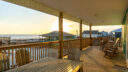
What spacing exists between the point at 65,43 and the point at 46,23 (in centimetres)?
177

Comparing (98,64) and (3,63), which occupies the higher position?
(3,63)

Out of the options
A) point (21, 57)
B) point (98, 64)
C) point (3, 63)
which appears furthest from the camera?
point (98, 64)

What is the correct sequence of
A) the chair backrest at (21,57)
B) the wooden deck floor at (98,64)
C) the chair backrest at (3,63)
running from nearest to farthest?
the chair backrest at (21,57), the chair backrest at (3,63), the wooden deck floor at (98,64)

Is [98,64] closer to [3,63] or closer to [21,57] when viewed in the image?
[21,57]

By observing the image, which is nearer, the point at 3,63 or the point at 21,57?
the point at 21,57

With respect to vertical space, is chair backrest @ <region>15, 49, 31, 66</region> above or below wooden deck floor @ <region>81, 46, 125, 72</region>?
above

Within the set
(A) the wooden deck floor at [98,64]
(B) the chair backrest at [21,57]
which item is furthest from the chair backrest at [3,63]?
(A) the wooden deck floor at [98,64]

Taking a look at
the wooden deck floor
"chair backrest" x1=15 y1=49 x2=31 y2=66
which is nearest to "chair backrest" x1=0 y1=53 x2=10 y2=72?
"chair backrest" x1=15 y1=49 x2=31 y2=66

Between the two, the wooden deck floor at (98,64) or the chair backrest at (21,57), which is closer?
the chair backrest at (21,57)

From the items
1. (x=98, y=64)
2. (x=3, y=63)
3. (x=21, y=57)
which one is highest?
(x=21, y=57)

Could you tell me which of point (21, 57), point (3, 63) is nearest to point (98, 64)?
point (21, 57)

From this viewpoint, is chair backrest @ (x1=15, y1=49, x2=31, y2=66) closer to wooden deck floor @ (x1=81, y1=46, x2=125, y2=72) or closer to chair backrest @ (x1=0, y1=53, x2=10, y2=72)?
chair backrest @ (x1=0, y1=53, x2=10, y2=72)

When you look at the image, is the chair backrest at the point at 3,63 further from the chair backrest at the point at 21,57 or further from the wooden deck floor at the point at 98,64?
the wooden deck floor at the point at 98,64

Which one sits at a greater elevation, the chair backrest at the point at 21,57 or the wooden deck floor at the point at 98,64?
the chair backrest at the point at 21,57
